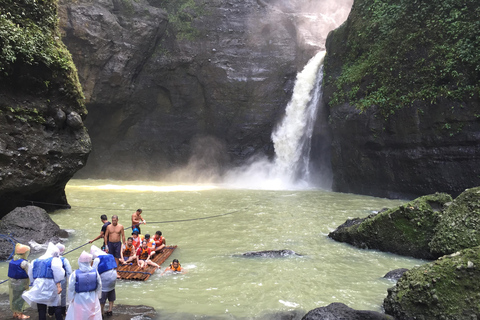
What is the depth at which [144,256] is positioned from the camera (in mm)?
8438

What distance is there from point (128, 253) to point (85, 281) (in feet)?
13.0

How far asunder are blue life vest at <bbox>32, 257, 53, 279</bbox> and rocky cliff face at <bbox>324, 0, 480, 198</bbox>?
15.9 meters

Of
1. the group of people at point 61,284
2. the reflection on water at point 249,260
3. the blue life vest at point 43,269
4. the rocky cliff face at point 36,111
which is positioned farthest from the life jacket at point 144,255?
the rocky cliff face at point 36,111

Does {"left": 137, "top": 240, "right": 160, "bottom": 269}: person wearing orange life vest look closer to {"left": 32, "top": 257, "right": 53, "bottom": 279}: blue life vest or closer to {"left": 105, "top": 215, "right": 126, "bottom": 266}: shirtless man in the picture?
{"left": 105, "top": 215, "right": 126, "bottom": 266}: shirtless man

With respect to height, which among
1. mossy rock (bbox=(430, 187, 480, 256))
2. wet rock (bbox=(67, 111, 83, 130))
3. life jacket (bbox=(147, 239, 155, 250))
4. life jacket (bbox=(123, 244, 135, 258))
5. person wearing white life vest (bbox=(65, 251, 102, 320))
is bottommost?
life jacket (bbox=(123, 244, 135, 258))

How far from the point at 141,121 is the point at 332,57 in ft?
51.4

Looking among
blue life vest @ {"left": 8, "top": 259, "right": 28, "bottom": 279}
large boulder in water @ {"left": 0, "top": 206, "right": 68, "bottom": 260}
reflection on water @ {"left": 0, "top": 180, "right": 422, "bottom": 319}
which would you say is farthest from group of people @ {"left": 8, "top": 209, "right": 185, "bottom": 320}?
large boulder in water @ {"left": 0, "top": 206, "right": 68, "bottom": 260}

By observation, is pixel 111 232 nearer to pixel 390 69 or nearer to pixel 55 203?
pixel 55 203

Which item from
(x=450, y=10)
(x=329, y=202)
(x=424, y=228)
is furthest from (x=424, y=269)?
(x=450, y=10)

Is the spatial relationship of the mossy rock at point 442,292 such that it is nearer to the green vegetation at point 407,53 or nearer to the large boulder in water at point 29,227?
the large boulder in water at point 29,227

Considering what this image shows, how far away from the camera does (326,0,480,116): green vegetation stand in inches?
607

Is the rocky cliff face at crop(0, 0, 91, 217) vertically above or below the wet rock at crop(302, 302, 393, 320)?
above

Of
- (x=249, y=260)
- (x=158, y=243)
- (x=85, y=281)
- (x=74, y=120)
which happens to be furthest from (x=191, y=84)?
(x=85, y=281)

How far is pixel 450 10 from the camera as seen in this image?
53.3 feet
